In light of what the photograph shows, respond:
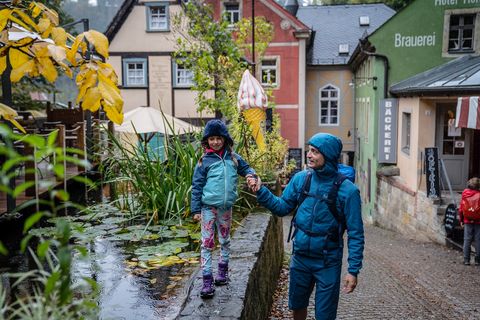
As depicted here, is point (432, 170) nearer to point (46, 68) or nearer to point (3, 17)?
point (46, 68)

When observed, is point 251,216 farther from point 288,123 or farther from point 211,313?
point 288,123

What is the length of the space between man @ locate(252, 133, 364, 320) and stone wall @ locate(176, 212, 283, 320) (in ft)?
1.40

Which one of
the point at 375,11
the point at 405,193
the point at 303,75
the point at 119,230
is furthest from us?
the point at 375,11

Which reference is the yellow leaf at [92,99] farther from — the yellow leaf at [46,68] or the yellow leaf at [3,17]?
the yellow leaf at [3,17]

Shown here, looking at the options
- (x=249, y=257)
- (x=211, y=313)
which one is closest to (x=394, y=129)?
(x=249, y=257)

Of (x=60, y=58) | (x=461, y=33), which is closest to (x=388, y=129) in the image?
(x=461, y=33)

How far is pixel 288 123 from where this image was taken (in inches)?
1006

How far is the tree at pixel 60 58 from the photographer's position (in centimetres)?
233

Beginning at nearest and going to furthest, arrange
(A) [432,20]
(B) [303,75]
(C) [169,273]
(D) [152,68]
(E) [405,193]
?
(C) [169,273], (E) [405,193], (A) [432,20], (D) [152,68], (B) [303,75]

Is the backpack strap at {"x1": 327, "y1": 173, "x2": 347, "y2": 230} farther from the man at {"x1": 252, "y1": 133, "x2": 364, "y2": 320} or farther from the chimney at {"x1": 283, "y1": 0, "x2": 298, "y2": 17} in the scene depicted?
the chimney at {"x1": 283, "y1": 0, "x2": 298, "y2": 17}

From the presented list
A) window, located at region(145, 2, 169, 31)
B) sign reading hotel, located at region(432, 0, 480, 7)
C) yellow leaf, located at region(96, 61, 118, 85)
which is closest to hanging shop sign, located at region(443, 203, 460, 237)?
sign reading hotel, located at region(432, 0, 480, 7)

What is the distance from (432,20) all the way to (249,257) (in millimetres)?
15361

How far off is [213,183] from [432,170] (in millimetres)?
10382

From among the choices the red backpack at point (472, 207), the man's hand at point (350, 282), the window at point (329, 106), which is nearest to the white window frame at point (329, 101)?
the window at point (329, 106)
